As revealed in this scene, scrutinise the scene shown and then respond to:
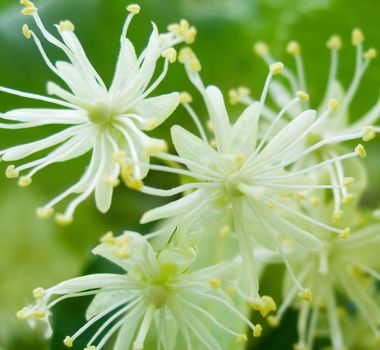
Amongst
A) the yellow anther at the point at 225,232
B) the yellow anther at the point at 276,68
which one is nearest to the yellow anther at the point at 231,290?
the yellow anther at the point at 225,232

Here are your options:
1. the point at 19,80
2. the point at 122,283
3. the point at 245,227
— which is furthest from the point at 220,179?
the point at 19,80

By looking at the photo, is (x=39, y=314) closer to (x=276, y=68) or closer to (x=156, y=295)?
(x=156, y=295)

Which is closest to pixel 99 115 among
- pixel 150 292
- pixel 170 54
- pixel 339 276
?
pixel 170 54

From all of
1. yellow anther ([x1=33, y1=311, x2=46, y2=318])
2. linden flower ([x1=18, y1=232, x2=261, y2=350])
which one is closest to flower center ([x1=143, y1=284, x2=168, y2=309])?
linden flower ([x1=18, y1=232, x2=261, y2=350])

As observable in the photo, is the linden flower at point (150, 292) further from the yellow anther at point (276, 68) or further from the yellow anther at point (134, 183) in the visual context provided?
the yellow anther at point (276, 68)

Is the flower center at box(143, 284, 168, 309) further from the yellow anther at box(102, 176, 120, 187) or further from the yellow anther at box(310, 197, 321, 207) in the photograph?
the yellow anther at box(310, 197, 321, 207)
